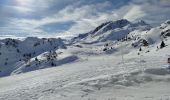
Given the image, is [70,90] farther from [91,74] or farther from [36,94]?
[91,74]

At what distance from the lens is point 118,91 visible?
2697cm

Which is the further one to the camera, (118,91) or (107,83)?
(107,83)

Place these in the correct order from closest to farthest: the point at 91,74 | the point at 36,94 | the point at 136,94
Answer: the point at 136,94, the point at 36,94, the point at 91,74

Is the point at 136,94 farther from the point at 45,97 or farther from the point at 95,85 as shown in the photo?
the point at 45,97

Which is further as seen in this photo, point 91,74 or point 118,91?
point 91,74

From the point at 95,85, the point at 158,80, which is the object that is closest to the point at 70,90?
the point at 95,85

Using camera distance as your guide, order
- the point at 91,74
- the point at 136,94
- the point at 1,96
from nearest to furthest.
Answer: the point at 136,94
the point at 1,96
the point at 91,74

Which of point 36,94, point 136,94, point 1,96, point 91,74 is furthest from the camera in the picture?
point 91,74

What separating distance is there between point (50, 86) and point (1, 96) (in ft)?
16.6

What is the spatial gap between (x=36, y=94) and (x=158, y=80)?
42.1ft

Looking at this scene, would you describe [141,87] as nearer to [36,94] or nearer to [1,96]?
[36,94]

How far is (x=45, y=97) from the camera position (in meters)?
25.6

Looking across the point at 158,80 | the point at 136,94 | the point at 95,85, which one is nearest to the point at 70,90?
the point at 95,85

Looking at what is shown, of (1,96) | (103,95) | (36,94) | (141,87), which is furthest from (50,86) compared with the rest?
(141,87)
